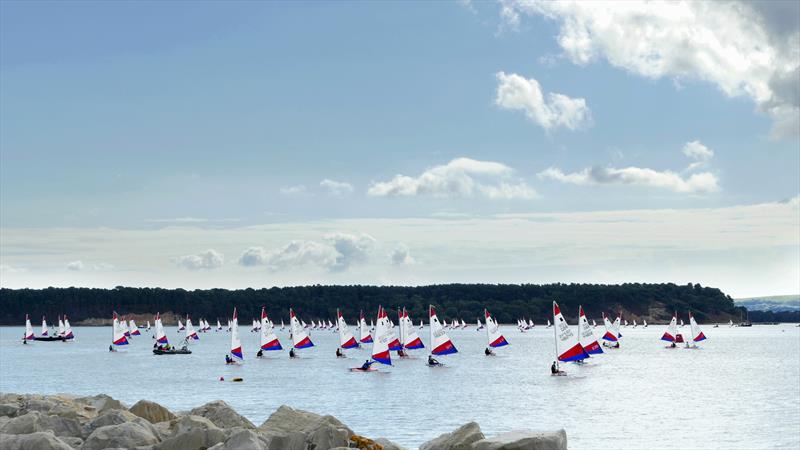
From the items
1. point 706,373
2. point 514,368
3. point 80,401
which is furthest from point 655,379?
point 80,401

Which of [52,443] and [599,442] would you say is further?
[599,442]

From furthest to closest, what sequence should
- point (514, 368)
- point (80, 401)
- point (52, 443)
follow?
point (514, 368), point (80, 401), point (52, 443)

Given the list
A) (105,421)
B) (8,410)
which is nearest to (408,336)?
(8,410)

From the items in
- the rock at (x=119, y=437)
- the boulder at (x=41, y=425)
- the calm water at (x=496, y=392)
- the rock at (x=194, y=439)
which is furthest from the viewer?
the calm water at (x=496, y=392)

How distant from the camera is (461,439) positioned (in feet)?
78.9

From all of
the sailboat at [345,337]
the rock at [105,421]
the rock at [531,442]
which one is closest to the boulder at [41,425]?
the rock at [105,421]

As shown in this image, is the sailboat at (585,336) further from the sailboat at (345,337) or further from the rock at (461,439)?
the rock at (461,439)

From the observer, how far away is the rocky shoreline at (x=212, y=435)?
23.1m

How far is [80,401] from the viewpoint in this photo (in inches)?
1432

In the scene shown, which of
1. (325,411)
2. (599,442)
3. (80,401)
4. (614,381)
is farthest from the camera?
(614,381)

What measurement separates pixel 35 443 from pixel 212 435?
398 centimetres

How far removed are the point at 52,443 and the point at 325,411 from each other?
40.4 meters

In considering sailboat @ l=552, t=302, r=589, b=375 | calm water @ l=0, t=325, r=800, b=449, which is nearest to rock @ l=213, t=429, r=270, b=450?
calm water @ l=0, t=325, r=800, b=449

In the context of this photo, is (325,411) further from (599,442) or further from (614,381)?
(614,381)
